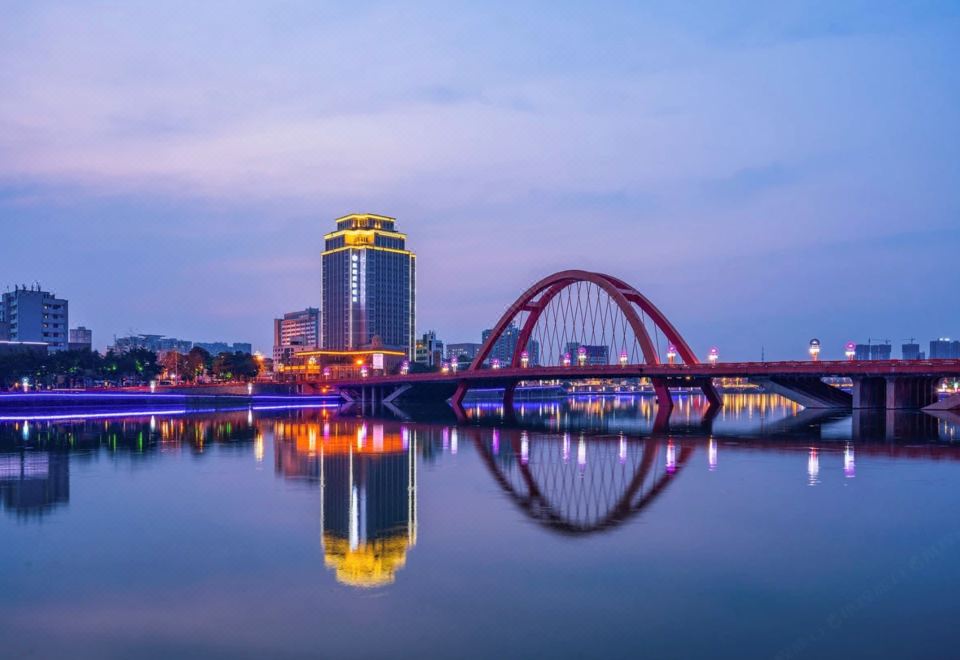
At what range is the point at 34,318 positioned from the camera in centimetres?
14312

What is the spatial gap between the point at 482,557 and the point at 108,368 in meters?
109

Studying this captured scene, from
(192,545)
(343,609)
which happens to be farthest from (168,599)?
(192,545)

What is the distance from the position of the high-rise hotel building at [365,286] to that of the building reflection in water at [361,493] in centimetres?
13409

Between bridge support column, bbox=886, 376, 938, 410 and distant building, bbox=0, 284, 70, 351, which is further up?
distant building, bbox=0, 284, 70, 351

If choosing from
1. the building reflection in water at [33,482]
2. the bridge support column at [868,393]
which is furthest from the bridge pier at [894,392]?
the building reflection in water at [33,482]

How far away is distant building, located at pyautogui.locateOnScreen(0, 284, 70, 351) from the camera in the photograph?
5595 inches

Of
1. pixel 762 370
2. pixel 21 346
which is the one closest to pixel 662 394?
pixel 762 370

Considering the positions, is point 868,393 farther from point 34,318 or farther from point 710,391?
point 34,318

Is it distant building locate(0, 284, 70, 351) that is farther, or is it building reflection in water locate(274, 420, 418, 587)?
distant building locate(0, 284, 70, 351)

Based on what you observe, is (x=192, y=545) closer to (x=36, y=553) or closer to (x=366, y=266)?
(x=36, y=553)

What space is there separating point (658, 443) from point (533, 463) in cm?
1165

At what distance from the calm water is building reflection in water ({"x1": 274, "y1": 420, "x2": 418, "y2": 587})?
0.12 meters

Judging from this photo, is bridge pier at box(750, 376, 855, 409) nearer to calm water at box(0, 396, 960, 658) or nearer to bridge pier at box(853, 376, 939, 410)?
bridge pier at box(853, 376, 939, 410)

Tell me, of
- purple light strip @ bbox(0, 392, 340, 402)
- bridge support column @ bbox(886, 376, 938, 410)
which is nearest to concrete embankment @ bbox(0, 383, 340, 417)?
purple light strip @ bbox(0, 392, 340, 402)
